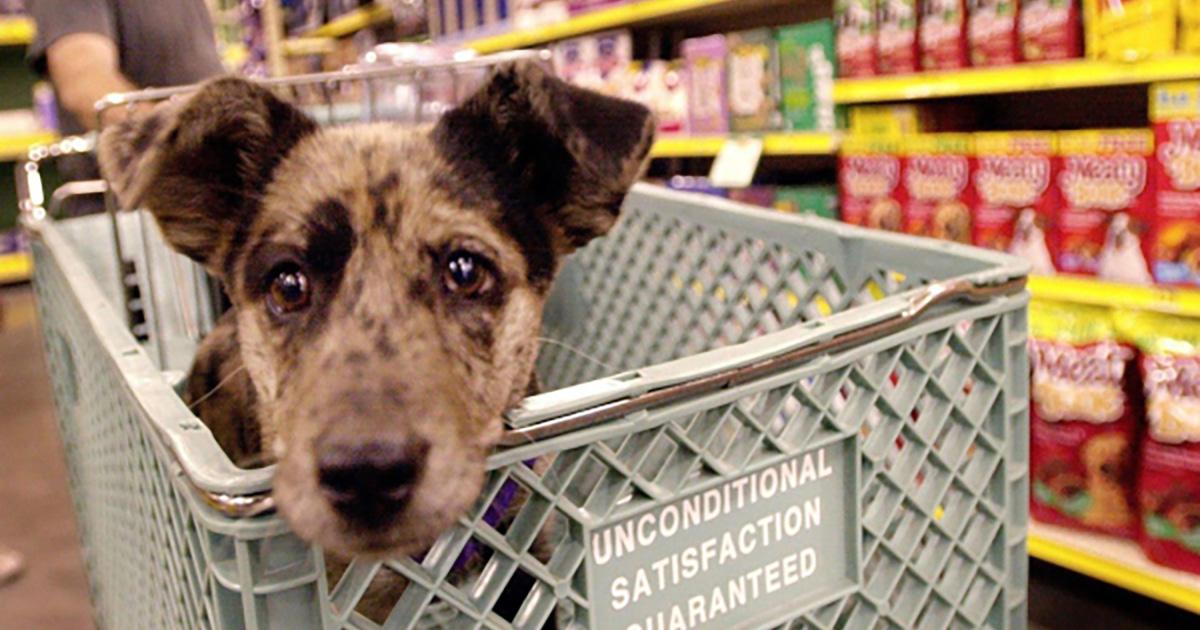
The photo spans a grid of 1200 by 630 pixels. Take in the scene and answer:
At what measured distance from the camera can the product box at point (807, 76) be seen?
2578 mm

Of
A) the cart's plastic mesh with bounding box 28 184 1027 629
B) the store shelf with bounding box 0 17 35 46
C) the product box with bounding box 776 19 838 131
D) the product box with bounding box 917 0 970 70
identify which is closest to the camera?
the cart's plastic mesh with bounding box 28 184 1027 629

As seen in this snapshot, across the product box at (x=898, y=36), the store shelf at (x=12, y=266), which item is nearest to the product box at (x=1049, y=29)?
the product box at (x=898, y=36)

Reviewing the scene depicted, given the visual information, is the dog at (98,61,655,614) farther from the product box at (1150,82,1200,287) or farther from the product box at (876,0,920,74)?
the product box at (876,0,920,74)

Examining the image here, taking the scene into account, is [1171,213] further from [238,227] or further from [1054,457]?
[238,227]

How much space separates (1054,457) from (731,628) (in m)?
1.45

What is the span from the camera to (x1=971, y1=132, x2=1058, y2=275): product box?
2.08m

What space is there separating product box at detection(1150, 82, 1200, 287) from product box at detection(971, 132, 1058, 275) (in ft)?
0.72

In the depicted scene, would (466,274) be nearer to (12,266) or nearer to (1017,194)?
(1017,194)

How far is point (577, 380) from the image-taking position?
200 centimetres

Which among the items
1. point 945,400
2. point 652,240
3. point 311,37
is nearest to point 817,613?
point 945,400

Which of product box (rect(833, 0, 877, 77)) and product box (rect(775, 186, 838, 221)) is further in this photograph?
product box (rect(775, 186, 838, 221))

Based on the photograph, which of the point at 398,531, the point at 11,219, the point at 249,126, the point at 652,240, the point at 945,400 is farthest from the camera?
the point at 11,219

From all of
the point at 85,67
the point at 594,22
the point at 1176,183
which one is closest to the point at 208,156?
the point at 85,67

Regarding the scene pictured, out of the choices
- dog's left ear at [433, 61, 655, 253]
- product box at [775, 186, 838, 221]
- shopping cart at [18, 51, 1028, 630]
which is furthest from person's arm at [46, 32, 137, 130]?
product box at [775, 186, 838, 221]
